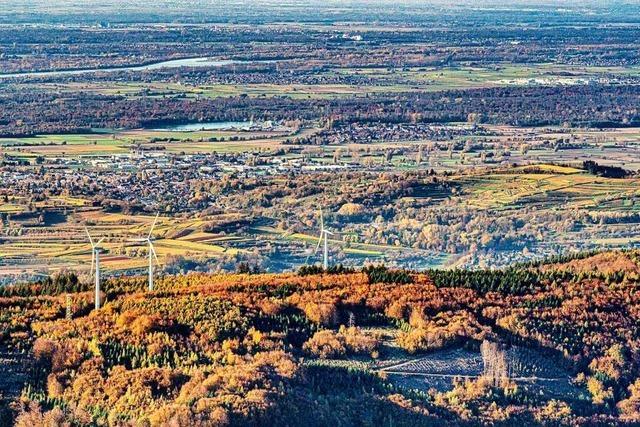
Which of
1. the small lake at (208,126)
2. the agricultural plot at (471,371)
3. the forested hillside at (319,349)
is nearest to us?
the forested hillside at (319,349)

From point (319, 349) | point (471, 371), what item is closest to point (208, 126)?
point (319, 349)

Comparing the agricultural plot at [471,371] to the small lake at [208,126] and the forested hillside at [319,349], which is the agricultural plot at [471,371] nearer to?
→ the forested hillside at [319,349]

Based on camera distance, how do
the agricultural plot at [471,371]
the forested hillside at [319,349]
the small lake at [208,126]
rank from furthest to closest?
the small lake at [208,126]
the agricultural plot at [471,371]
the forested hillside at [319,349]

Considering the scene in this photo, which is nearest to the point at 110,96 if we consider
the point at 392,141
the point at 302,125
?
the point at 302,125

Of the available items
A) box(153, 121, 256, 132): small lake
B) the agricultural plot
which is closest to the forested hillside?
the agricultural plot

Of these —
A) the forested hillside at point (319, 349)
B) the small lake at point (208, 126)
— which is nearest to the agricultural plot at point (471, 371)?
the forested hillside at point (319, 349)

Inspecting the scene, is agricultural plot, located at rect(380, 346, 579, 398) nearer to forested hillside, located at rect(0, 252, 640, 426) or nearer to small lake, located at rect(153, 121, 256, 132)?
forested hillside, located at rect(0, 252, 640, 426)

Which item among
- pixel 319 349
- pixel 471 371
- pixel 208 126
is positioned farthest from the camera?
pixel 208 126

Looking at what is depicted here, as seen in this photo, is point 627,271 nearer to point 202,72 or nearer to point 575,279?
point 575,279

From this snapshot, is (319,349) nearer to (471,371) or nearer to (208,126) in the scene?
(471,371)
